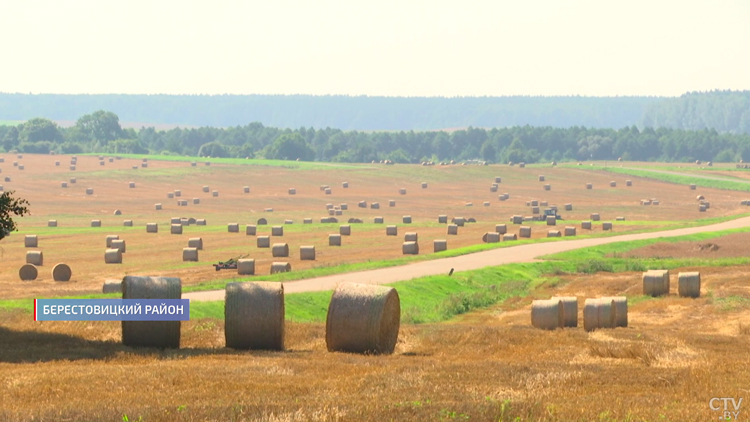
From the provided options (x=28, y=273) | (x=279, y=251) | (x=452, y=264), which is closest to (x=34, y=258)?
(x=28, y=273)

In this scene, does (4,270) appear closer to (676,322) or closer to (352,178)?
(676,322)

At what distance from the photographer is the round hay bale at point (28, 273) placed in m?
52.2

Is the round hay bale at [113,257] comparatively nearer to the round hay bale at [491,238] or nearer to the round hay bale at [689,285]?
the round hay bale at [491,238]

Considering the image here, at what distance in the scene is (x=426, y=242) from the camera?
248ft

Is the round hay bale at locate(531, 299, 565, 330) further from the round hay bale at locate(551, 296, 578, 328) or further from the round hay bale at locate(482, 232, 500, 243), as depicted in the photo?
the round hay bale at locate(482, 232, 500, 243)

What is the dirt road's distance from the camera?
4591cm

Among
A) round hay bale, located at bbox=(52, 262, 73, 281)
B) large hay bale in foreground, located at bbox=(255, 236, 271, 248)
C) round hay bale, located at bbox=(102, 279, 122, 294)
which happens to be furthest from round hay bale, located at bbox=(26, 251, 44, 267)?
round hay bale, located at bbox=(102, 279, 122, 294)

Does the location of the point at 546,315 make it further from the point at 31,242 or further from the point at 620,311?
the point at 31,242

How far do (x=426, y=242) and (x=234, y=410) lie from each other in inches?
2278

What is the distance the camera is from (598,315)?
3388 centimetres

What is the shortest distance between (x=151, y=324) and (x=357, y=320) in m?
4.39

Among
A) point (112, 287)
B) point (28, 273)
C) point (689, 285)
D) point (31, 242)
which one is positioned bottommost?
point (31, 242)

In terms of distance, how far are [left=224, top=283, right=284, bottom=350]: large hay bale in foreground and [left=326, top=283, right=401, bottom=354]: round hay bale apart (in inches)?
45.9

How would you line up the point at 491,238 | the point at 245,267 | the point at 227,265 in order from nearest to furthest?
1. the point at 245,267
2. the point at 227,265
3. the point at 491,238
